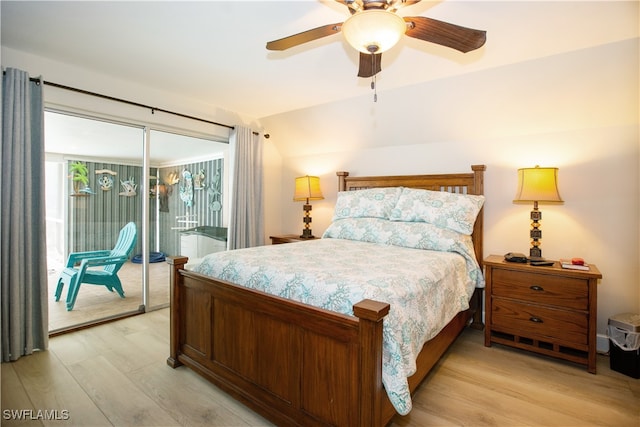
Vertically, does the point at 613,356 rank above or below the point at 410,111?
below

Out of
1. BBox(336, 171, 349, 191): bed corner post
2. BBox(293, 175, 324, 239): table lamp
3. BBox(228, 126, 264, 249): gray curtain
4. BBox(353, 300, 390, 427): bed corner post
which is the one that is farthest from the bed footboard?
BBox(336, 171, 349, 191): bed corner post

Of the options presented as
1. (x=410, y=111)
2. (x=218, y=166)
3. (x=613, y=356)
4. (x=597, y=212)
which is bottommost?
(x=613, y=356)

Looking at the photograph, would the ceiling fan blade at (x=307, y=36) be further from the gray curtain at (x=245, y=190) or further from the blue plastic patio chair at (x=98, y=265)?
the blue plastic patio chair at (x=98, y=265)

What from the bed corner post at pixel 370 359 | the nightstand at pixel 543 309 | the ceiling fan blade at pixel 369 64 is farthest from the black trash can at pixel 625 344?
the ceiling fan blade at pixel 369 64

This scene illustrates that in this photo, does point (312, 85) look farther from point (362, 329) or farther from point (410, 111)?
point (362, 329)

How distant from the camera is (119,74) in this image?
294cm

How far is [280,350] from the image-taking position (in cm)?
166

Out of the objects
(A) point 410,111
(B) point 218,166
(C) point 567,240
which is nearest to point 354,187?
(A) point 410,111

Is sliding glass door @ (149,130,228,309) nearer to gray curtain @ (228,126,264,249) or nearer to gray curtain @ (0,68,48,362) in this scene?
gray curtain @ (228,126,264,249)

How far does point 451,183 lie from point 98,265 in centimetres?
373

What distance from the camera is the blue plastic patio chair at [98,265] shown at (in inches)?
125

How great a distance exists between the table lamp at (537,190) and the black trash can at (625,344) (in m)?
0.63

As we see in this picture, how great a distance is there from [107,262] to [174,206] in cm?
91

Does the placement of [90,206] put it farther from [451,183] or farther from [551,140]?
[551,140]
